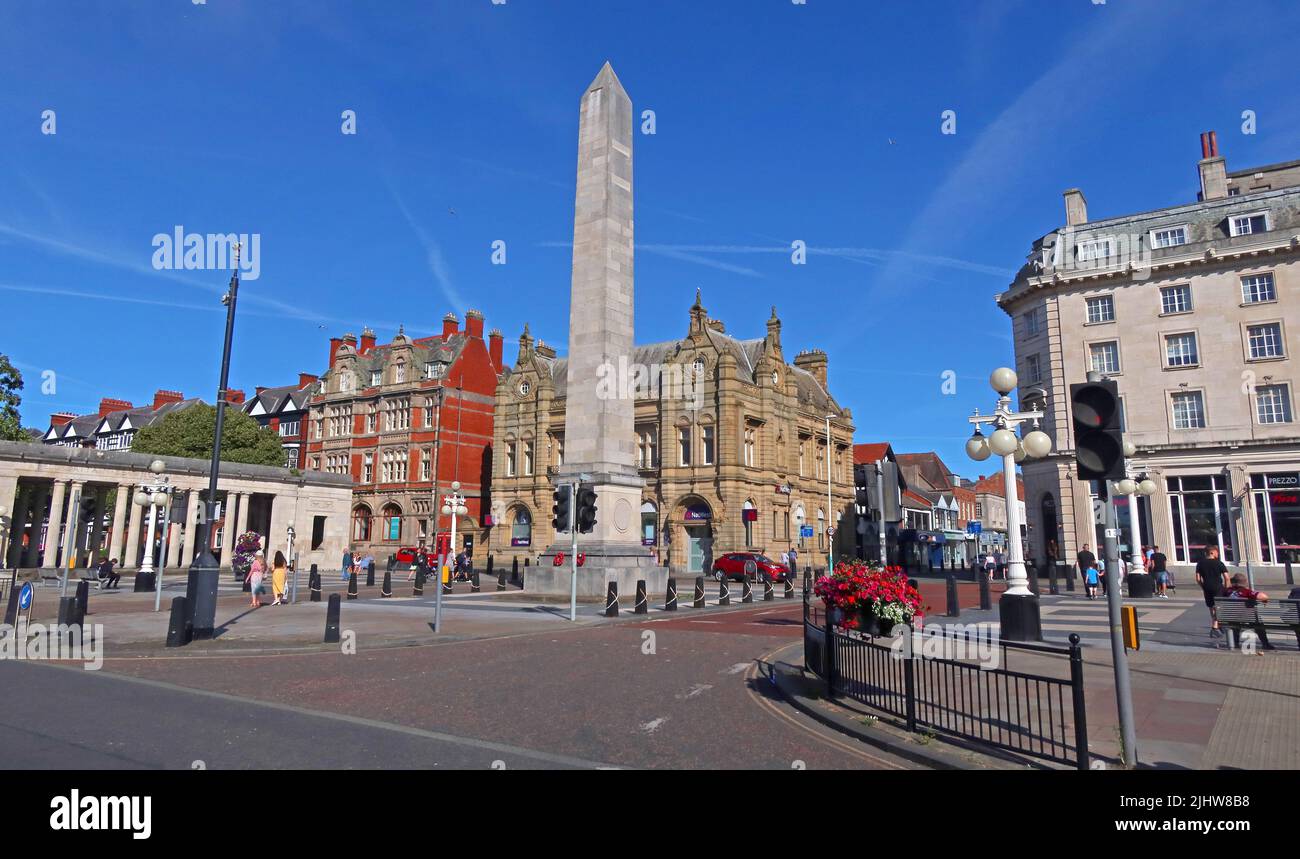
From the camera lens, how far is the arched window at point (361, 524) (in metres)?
63.5

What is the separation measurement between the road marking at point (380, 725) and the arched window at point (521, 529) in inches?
1786

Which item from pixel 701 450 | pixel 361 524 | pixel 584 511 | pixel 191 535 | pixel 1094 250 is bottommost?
pixel 191 535

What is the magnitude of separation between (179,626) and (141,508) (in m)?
40.1

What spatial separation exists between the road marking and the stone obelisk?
1470 cm

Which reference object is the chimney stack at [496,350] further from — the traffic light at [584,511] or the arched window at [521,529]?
the traffic light at [584,511]

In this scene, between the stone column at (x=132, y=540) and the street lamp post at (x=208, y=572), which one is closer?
the street lamp post at (x=208, y=572)

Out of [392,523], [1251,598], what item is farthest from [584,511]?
[392,523]

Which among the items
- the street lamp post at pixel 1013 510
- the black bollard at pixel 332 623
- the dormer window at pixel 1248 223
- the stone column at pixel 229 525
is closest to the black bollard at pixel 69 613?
the black bollard at pixel 332 623

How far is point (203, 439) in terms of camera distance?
58.5 m

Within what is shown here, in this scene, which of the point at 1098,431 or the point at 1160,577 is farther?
the point at 1160,577

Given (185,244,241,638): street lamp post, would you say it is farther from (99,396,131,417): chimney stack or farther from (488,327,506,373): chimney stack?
(99,396,131,417): chimney stack

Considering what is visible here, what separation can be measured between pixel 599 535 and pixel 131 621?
12.7m

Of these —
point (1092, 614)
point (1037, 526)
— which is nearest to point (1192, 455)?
point (1037, 526)

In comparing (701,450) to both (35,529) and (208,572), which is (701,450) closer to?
(208,572)
